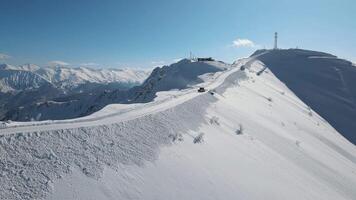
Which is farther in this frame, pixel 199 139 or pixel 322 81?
pixel 322 81

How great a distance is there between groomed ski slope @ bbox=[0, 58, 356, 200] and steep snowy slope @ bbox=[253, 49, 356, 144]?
162 feet

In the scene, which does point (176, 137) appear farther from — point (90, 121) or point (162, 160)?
point (90, 121)

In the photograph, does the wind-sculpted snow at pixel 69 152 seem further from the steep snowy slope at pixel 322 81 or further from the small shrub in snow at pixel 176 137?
the steep snowy slope at pixel 322 81

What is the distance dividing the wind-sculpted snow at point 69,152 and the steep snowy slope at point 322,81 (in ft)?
200

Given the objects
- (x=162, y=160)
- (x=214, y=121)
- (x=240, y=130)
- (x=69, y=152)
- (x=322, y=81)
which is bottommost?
(x=322, y=81)

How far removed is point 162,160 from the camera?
1770cm

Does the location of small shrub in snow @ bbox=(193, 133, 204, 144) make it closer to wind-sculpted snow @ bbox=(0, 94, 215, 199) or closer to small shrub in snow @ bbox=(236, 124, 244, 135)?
wind-sculpted snow @ bbox=(0, 94, 215, 199)

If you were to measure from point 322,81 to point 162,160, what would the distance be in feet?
323

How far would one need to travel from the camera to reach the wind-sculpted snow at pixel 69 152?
43.2 ft

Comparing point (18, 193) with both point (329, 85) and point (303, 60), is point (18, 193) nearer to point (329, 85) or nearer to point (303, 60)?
point (329, 85)

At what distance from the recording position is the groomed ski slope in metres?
14.0

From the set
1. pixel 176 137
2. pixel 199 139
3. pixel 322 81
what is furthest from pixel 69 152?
pixel 322 81

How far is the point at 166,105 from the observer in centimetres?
2933

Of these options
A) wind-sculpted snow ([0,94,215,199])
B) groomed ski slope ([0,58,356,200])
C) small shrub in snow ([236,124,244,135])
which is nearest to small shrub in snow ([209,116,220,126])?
groomed ski slope ([0,58,356,200])
